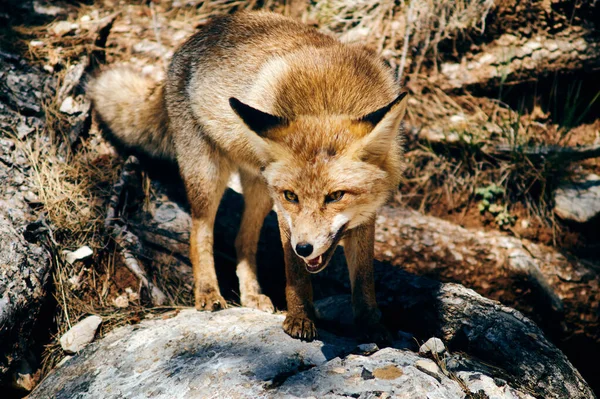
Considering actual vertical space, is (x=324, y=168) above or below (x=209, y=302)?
above

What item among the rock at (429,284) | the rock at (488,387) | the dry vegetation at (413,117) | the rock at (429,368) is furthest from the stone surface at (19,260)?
the rock at (488,387)

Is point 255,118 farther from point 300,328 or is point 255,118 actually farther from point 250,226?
point 250,226

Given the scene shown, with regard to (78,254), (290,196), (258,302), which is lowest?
(258,302)

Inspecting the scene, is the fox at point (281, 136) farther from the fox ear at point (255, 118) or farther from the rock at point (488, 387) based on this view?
the rock at point (488, 387)

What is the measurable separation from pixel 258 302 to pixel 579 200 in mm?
3124

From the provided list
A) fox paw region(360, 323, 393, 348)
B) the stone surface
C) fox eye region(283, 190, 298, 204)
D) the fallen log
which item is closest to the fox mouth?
fox eye region(283, 190, 298, 204)

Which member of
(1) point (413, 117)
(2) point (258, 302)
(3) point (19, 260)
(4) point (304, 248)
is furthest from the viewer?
(1) point (413, 117)

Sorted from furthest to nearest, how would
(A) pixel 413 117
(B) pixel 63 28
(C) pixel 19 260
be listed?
(A) pixel 413 117 < (B) pixel 63 28 < (C) pixel 19 260

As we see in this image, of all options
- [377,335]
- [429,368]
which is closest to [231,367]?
[377,335]

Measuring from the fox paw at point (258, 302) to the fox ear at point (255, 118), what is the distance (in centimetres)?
148

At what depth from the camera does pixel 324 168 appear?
2492 mm

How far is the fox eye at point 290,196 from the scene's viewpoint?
2562mm

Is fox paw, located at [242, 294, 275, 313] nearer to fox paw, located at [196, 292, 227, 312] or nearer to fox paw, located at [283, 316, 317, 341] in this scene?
fox paw, located at [196, 292, 227, 312]

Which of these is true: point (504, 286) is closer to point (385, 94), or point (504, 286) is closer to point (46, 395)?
point (385, 94)
